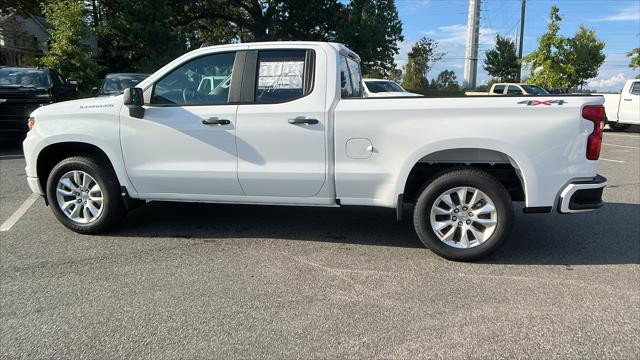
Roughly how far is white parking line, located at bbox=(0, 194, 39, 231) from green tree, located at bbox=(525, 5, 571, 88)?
26.2 m

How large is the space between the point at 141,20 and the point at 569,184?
26.9 meters

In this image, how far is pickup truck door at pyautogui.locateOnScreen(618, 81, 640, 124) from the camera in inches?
648

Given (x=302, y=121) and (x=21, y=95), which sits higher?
(x=21, y=95)

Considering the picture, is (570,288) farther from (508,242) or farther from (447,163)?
(447,163)

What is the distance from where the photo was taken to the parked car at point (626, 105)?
650 inches

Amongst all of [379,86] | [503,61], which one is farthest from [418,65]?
[379,86]

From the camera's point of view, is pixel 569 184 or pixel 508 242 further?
pixel 508 242

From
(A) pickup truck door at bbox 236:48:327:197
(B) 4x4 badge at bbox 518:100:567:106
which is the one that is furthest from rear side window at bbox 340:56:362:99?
(B) 4x4 badge at bbox 518:100:567:106

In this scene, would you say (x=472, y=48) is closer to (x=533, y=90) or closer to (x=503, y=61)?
(x=503, y=61)

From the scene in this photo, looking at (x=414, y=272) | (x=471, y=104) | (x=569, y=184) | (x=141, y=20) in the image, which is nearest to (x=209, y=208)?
(x=414, y=272)

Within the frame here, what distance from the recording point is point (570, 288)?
3709 millimetres

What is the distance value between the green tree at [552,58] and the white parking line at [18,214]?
85.9 ft

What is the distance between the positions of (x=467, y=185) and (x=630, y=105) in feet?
52.4

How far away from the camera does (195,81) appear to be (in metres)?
4.61
